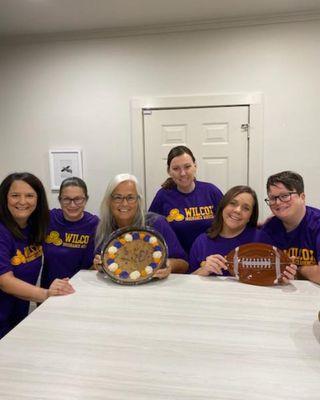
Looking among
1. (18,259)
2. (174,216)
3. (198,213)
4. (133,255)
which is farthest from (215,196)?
(18,259)

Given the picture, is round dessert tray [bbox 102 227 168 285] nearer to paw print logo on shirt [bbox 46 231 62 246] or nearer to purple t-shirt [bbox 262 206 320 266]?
paw print logo on shirt [bbox 46 231 62 246]

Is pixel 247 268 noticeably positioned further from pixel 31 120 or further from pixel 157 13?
pixel 31 120

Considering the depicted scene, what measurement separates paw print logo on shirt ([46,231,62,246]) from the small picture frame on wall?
4.25ft

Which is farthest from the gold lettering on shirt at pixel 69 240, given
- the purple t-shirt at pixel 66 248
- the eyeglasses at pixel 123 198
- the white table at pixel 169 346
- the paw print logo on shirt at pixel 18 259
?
the white table at pixel 169 346

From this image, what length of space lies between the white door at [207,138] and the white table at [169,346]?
1600 mm

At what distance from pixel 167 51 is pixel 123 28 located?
1.36 ft

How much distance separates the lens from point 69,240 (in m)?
1.95

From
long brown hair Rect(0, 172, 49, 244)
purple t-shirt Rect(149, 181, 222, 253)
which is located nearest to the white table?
long brown hair Rect(0, 172, 49, 244)

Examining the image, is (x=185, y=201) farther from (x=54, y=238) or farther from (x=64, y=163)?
(x=64, y=163)

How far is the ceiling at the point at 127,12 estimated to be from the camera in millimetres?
2381

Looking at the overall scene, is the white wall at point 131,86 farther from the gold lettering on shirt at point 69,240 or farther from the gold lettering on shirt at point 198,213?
the gold lettering on shirt at point 69,240

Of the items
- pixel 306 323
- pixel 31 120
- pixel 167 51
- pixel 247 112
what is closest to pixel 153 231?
pixel 306 323

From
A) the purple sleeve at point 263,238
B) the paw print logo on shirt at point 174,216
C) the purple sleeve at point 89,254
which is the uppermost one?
the paw print logo on shirt at point 174,216

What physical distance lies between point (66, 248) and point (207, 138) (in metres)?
1.61
